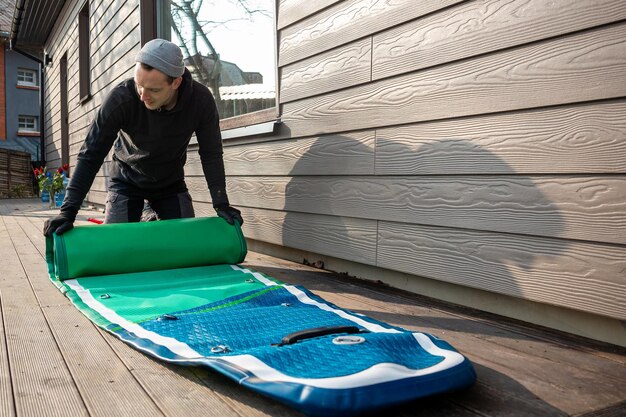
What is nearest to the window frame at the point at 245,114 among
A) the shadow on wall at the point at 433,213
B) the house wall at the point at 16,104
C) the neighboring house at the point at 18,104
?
the shadow on wall at the point at 433,213

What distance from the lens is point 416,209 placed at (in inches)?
89.9

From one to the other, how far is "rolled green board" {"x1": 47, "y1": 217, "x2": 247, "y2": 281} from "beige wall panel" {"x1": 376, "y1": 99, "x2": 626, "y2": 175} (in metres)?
0.88

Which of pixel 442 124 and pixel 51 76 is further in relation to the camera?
pixel 51 76

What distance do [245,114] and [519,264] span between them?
7.44 feet

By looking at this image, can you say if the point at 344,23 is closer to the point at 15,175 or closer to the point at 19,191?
the point at 19,191

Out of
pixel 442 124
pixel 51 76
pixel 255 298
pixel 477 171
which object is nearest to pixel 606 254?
pixel 477 171

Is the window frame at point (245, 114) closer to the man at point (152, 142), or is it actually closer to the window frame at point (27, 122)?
the man at point (152, 142)

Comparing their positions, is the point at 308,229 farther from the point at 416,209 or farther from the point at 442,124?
the point at 442,124

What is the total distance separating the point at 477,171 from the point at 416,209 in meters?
0.35

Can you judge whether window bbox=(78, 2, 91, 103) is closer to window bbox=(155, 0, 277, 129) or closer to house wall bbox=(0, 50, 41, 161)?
window bbox=(155, 0, 277, 129)

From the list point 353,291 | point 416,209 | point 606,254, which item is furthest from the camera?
point 353,291

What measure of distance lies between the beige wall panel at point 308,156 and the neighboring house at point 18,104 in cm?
1757

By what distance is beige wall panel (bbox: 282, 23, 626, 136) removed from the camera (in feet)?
5.24

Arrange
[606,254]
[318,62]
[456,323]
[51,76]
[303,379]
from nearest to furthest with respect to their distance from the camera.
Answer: [303,379]
[606,254]
[456,323]
[318,62]
[51,76]
